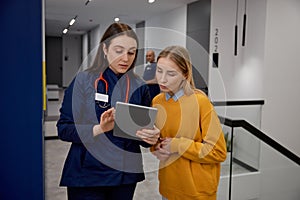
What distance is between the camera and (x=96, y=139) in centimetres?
144

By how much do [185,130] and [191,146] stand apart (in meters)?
0.07

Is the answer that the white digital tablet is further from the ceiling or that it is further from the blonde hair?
the ceiling

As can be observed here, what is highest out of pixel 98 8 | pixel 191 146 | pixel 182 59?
pixel 98 8

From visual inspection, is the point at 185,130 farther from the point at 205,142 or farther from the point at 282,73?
the point at 282,73

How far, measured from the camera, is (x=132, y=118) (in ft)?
4.48

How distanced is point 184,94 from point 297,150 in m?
4.22

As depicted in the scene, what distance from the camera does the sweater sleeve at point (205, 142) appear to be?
1.38 metres

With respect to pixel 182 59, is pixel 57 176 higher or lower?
lower

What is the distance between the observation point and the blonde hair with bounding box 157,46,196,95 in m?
1.35
